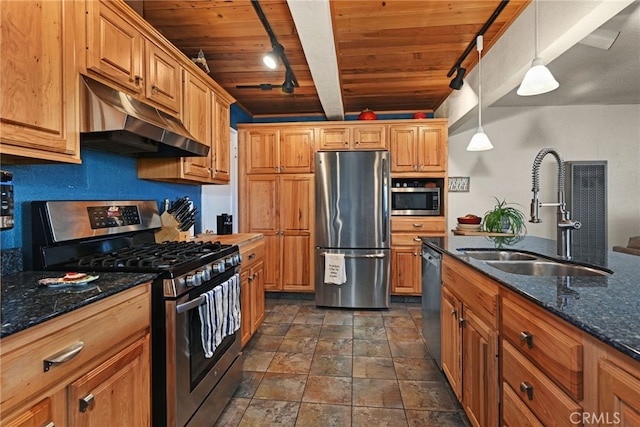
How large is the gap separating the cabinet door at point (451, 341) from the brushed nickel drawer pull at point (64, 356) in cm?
165

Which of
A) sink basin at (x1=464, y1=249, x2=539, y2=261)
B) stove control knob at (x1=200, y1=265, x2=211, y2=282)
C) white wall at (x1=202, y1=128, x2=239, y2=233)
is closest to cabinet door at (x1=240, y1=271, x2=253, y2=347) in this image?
stove control knob at (x1=200, y1=265, x2=211, y2=282)

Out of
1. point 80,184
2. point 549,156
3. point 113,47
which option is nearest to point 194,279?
point 80,184

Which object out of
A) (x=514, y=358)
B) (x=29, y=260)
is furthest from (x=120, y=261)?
(x=514, y=358)

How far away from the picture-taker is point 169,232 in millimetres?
2256

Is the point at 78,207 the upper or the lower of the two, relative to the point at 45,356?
upper

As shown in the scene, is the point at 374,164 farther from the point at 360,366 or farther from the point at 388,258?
the point at 360,366

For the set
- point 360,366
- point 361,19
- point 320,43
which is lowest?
point 360,366

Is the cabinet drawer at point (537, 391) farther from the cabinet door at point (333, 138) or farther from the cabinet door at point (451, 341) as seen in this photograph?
the cabinet door at point (333, 138)

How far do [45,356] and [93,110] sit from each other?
41.3 inches

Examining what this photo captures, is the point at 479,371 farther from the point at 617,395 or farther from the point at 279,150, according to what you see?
the point at 279,150

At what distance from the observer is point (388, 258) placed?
3465mm

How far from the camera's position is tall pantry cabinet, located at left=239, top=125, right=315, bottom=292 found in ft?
12.3

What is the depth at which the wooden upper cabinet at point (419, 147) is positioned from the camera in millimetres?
3584

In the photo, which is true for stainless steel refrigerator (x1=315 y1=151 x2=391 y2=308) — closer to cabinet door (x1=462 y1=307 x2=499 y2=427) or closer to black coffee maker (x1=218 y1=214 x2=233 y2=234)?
black coffee maker (x1=218 y1=214 x2=233 y2=234)
